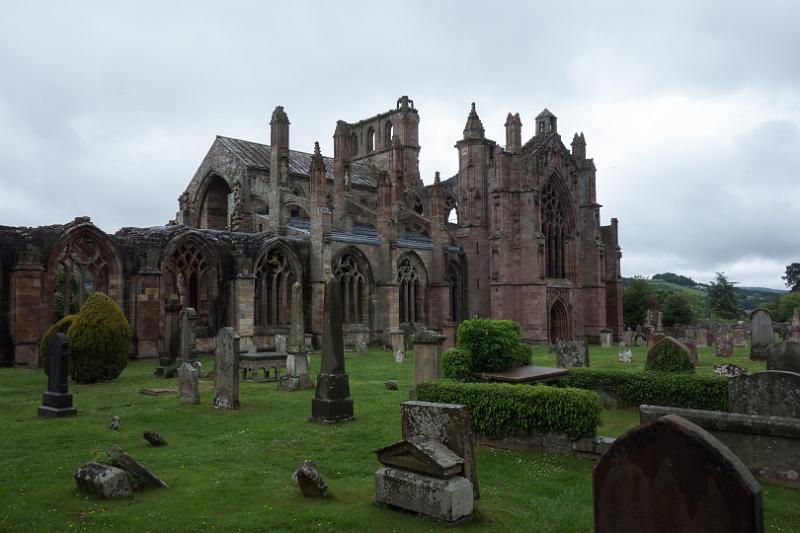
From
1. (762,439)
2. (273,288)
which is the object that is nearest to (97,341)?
(273,288)

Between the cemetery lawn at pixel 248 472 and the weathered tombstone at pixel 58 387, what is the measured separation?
32cm

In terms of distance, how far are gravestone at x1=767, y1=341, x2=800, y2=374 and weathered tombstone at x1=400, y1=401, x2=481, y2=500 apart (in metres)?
9.03

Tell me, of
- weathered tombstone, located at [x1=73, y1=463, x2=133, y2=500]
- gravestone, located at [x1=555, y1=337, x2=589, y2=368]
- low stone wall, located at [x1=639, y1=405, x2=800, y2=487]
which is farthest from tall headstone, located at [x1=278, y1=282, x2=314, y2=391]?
low stone wall, located at [x1=639, y1=405, x2=800, y2=487]

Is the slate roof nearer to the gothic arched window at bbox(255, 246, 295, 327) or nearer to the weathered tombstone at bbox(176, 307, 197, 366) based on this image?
the gothic arched window at bbox(255, 246, 295, 327)

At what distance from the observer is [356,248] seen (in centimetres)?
3172

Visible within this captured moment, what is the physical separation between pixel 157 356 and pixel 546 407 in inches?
741

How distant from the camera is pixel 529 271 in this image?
34.9 metres

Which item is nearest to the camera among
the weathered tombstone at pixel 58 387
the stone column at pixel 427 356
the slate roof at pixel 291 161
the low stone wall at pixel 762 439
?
the low stone wall at pixel 762 439

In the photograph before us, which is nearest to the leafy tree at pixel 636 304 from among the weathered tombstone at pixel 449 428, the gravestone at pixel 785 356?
the gravestone at pixel 785 356

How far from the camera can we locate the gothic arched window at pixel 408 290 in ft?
113

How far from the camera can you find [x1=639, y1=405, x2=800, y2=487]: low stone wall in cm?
738

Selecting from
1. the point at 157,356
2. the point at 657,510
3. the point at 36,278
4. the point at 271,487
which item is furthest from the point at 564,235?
the point at 657,510

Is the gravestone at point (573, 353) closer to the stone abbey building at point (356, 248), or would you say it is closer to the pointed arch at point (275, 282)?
the stone abbey building at point (356, 248)

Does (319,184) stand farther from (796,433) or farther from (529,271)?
(796,433)
